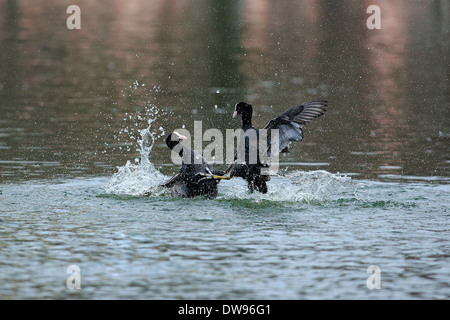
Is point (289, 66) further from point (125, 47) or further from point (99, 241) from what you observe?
point (99, 241)

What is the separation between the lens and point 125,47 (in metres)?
36.8

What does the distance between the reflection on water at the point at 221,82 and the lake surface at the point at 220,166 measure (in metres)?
0.08

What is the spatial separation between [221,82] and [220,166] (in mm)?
12289

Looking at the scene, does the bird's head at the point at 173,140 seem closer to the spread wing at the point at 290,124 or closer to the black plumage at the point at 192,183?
the black plumage at the point at 192,183

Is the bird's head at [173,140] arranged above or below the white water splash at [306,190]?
above

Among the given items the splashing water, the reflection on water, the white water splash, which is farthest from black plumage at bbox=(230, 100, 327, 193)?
the reflection on water

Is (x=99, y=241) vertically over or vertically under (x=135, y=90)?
under

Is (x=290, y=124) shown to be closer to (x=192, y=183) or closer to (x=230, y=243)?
(x=192, y=183)

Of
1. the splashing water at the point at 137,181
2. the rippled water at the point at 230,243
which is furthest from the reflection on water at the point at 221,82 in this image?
the rippled water at the point at 230,243

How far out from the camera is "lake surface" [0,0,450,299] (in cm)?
895

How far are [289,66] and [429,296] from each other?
25.1m

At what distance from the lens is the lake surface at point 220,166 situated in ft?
29.3

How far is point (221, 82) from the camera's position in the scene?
94.8 feet

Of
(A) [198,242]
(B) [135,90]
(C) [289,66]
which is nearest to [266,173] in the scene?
(A) [198,242]
